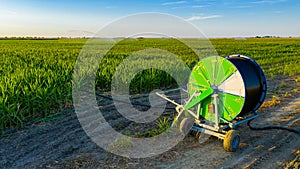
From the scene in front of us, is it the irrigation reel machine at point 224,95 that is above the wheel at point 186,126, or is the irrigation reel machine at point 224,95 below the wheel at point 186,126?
above

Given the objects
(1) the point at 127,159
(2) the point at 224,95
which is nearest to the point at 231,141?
(2) the point at 224,95

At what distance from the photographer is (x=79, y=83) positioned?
750 cm

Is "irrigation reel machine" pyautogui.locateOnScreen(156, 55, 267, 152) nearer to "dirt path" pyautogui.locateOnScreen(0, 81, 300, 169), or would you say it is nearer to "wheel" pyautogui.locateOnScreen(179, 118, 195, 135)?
"wheel" pyautogui.locateOnScreen(179, 118, 195, 135)

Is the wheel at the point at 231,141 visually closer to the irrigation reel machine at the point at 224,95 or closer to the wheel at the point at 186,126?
the irrigation reel machine at the point at 224,95

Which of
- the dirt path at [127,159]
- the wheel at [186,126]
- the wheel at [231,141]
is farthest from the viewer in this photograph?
the wheel at [186,126]

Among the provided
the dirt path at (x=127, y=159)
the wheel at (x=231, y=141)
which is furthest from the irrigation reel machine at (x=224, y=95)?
the dirt path at (x=127, y=159)

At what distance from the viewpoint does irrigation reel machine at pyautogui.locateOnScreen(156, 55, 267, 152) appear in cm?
430

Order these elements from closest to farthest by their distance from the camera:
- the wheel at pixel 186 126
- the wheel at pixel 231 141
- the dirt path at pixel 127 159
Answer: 1. the dirt path at pixel 127 159
2. the wheel at pixel 231 141
3. the wheel at pixel 186 126

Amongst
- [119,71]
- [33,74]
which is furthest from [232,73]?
[33,74]

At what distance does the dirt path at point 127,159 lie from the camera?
3.92 meters

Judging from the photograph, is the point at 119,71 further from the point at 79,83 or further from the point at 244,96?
the point at 244,96

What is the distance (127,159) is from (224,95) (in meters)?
1.85

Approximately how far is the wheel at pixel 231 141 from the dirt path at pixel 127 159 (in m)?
0.09

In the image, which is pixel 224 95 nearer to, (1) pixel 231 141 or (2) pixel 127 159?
(1) pixel 231 141
